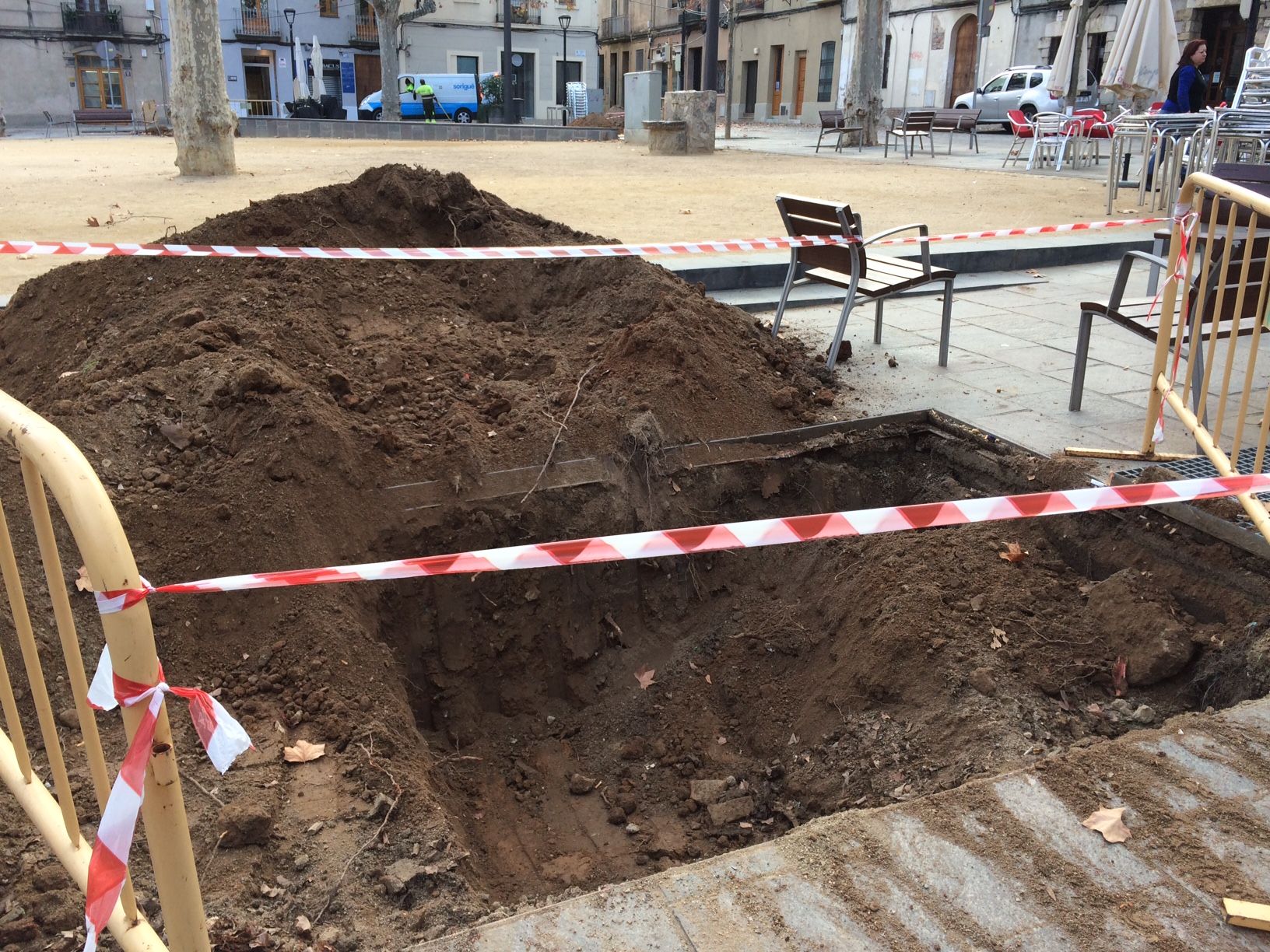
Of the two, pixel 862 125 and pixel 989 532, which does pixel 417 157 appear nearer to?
pixel 862 125

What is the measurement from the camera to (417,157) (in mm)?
19688

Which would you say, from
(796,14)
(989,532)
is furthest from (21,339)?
(796,14)

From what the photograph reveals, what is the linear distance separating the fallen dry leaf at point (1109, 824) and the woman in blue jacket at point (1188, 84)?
12229mm

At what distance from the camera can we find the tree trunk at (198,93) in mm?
13844

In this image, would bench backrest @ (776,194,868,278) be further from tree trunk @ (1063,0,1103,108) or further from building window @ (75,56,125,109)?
building window @ (75,56,125,109)

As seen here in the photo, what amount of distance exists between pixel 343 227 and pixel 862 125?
21.8 meters

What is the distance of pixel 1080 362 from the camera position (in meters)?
5.35

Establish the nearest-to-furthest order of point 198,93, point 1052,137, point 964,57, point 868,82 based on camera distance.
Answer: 1. point 198,93
2. point 1052,137
3. point 868,82
4. point 964,57

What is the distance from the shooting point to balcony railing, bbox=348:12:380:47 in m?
48.5

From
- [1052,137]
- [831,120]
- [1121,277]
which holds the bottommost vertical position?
[1121,277]

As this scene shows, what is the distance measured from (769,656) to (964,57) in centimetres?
3763

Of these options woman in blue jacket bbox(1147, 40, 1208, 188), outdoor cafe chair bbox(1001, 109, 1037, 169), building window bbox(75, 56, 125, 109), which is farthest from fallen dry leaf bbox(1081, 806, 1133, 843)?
building window bbox(75, 56, 125, 109)

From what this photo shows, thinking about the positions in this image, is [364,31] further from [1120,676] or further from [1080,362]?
[1120,676]

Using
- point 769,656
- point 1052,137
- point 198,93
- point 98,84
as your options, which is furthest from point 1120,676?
point 98,84
